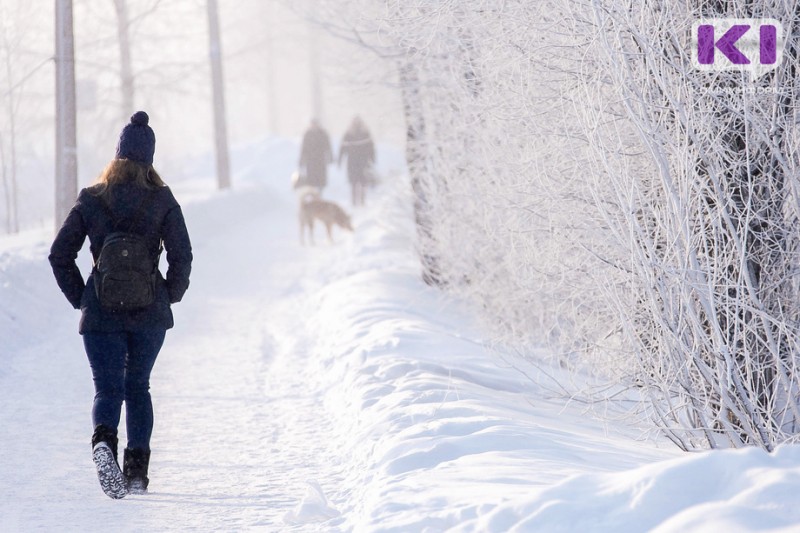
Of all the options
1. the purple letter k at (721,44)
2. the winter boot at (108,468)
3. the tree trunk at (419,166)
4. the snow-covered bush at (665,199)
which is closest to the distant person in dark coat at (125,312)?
the winter boot at (108,468)

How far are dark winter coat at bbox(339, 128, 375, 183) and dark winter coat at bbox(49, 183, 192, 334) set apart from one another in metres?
16.0

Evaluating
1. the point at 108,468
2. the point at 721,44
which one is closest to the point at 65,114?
the point at 108,468

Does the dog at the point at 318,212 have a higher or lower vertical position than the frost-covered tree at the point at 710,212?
higher

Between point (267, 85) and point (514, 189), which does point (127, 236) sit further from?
point (267, 85)

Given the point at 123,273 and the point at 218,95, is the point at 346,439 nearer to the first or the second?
the point at 123,273

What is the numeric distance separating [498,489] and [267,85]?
46168 mm

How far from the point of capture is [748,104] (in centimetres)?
Result: 491

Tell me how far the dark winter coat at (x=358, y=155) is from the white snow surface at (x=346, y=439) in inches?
415

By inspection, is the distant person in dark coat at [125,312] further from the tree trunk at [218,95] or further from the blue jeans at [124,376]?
the tree trunk at [218,95]

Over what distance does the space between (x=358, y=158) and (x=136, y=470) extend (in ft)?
58.4

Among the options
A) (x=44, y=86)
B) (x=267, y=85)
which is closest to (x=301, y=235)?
(x=44, y=86)

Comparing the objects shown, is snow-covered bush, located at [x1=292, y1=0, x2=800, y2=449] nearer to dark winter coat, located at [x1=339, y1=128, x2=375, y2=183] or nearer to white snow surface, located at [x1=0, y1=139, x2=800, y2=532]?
white snow surface, located at [x1=0, y1=139, x2=800, y2=532]

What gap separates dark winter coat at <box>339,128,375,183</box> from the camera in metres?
21.4

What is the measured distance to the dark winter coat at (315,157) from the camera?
22891 mm
